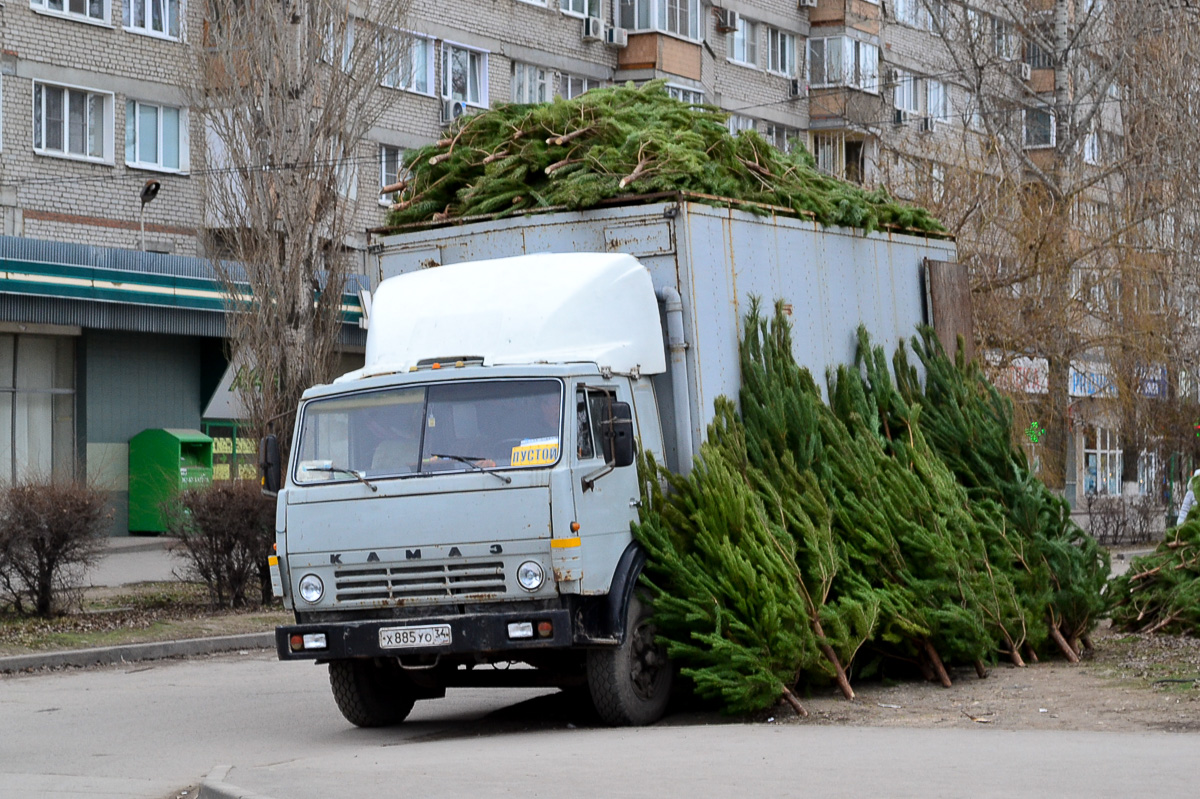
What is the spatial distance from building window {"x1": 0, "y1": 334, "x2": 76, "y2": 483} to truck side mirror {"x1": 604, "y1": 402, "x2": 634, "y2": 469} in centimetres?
2091

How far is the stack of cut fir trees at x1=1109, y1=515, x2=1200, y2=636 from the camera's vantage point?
13.6m

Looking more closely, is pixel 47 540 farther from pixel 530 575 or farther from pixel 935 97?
pixel 935 97

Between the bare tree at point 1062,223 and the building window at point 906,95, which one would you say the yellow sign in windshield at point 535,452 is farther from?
the building window at point 906,95

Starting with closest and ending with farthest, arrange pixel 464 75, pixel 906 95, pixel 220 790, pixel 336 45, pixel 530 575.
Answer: pixel 220 790, pixel 530 575, pixel 336 45, pixel 464 75, pixel 906 95

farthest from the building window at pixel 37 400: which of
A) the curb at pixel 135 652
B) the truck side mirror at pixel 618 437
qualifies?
the truck side mirror at pixel 618 437

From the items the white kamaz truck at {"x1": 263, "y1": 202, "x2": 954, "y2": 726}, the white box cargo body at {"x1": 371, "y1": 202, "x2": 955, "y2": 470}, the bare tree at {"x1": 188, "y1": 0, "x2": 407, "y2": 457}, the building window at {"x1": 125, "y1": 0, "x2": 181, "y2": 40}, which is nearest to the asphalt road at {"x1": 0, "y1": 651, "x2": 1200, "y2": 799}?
the white kamaz truck at {"x1": 263, "y1": 202, "x2": 954, "y2": 726}

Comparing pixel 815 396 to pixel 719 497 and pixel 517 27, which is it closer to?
pixel 719 497

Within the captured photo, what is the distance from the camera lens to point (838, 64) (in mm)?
47750

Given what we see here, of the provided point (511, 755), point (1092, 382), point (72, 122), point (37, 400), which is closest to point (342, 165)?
point (72, 122)

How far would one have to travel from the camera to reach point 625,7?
136ft

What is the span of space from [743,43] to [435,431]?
123 feet

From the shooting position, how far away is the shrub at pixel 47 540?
53.7 feet

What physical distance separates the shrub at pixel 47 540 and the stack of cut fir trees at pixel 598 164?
6.07 meters

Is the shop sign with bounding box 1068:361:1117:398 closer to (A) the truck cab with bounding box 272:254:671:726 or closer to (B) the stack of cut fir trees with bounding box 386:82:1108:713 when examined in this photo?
(B) the stack of cut fir trees with bounding box 386:82:1108:713
